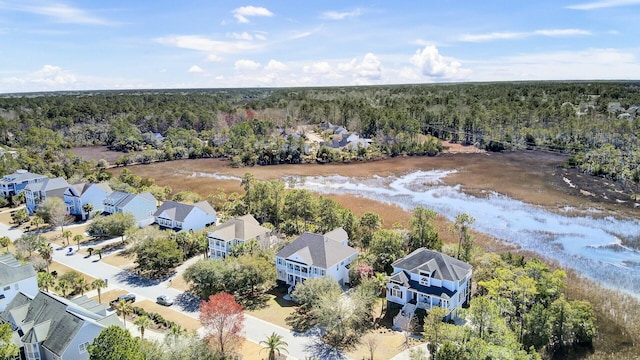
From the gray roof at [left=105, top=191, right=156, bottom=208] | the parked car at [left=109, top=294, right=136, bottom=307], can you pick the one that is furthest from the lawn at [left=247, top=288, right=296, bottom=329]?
the gray roof at [left=105, top=191, right=156, bottom=208]

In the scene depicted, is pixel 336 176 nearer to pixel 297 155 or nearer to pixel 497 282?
pixel 297 155

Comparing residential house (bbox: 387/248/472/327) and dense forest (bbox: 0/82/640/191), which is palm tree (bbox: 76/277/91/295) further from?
dense forest (bbox: 0/82/640/191)

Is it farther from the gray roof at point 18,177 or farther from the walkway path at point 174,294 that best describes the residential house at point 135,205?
the gray roof at point 18,177

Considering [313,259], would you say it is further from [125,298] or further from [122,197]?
[122,197]

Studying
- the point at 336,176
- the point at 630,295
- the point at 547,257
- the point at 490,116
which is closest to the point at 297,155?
the point at 336,176

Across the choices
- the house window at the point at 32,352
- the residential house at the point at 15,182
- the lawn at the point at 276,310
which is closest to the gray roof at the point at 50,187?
the residential house at the point at 15,182

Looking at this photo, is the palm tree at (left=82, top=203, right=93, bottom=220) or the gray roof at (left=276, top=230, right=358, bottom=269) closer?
the gray roof at (left=276, top=230, right=358, bottom=269)
